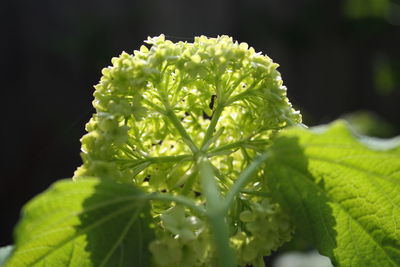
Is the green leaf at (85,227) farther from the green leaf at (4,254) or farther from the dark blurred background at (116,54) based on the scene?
the dark blurred background at (116,54)

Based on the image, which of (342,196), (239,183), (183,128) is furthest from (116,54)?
(239,183)

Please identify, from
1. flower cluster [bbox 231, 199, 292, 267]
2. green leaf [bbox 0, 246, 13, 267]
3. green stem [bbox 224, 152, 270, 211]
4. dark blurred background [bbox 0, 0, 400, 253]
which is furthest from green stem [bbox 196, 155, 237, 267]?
dark blurred background [bbox 0, 0, 400, 253]

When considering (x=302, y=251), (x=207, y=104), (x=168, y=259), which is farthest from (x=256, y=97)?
(x=302, y=251)

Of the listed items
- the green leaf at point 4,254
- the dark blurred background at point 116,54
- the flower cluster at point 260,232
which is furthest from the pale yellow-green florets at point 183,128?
the dark blurred background at point 116,54

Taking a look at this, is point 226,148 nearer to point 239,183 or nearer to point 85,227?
point 239,183

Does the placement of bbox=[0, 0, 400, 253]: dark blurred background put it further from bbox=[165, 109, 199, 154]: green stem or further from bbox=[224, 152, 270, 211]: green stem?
bbox=[224, 152, 270, 211]: green stem

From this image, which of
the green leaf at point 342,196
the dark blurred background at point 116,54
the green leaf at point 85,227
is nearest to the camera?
the green leaf at point 85,227

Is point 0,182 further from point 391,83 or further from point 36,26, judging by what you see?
point 391,83
